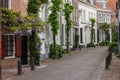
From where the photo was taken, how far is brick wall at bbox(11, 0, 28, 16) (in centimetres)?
2653

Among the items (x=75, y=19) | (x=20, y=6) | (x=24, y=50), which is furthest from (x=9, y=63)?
(x=75, y=19)

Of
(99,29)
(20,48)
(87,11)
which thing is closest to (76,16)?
(87,11)

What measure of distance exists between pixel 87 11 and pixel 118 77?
43.0m

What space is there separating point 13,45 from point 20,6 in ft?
8.84

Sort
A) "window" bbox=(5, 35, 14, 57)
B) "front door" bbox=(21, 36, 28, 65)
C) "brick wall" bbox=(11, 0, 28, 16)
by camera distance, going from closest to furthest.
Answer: "window" bbox=(5, 35, 14, 57), "brick wall" bbox=(11, 0, 28, 16), "front door" bbox=(21, 36, 28, 65)

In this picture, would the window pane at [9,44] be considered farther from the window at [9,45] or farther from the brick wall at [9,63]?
the brick wall at [9,63]

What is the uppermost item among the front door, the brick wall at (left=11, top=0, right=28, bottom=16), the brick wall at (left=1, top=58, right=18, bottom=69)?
the brick wall at (left=11, top=0, right=28, bottom=16)

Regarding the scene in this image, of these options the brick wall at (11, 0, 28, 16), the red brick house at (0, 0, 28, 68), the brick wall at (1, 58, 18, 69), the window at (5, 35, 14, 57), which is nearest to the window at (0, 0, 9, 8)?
the red brick house at (0, 0, 28, 68)

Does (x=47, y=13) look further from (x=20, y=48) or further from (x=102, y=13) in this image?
(x=102, y=13)

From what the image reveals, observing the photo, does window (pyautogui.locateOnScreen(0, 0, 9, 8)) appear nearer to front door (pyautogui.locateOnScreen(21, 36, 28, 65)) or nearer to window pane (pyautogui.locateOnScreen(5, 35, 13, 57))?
window pane (pyautogui.locateOnScreen(5, 35, 13, 57))

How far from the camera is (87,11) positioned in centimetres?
6197

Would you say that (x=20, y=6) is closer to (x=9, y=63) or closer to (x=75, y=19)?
(x=9, y=63)

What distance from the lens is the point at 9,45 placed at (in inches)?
1017

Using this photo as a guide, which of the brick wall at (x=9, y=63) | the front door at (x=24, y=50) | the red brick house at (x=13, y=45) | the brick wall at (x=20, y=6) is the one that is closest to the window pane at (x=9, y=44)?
the red brick house at (x=13, y=45)
